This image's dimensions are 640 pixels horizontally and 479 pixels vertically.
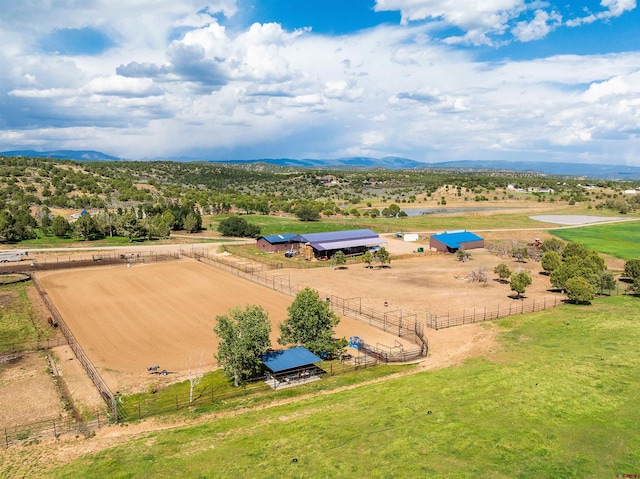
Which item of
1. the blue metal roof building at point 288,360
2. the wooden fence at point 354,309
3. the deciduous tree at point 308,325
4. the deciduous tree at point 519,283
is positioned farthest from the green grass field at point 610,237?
the blue metal roof building at point 288,360

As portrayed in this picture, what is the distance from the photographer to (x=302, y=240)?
255 feet

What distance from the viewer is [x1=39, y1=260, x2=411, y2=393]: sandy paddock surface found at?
34094 millimetres

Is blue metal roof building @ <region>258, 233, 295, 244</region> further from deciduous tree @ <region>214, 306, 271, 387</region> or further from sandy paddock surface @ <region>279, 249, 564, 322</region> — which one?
deciduous tree @ <region>214, 306, 271, 387</region>

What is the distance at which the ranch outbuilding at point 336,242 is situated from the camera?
2926 inches

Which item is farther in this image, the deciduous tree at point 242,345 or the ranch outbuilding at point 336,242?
the ranch outbuilding at point 336,242

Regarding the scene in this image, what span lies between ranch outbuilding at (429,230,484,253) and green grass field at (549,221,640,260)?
18791 millimetres

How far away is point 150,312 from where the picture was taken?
45.2 metres

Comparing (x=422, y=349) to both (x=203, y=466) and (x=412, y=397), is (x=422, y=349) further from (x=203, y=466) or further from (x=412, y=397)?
(x=203, y=466)

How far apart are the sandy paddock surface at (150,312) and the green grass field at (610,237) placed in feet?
185

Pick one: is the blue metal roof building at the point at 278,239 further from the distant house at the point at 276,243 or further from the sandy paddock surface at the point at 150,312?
the sandy paddock surface at the point at 150,312

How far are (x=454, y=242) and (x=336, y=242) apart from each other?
1933 cm

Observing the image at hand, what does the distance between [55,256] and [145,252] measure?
501 inches

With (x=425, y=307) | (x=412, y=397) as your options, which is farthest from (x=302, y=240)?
(x=412, y=397)

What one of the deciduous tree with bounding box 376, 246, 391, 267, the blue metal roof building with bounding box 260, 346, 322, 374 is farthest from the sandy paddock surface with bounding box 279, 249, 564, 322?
the blue metal roof building with bounding box 260, 346, 322, 374
